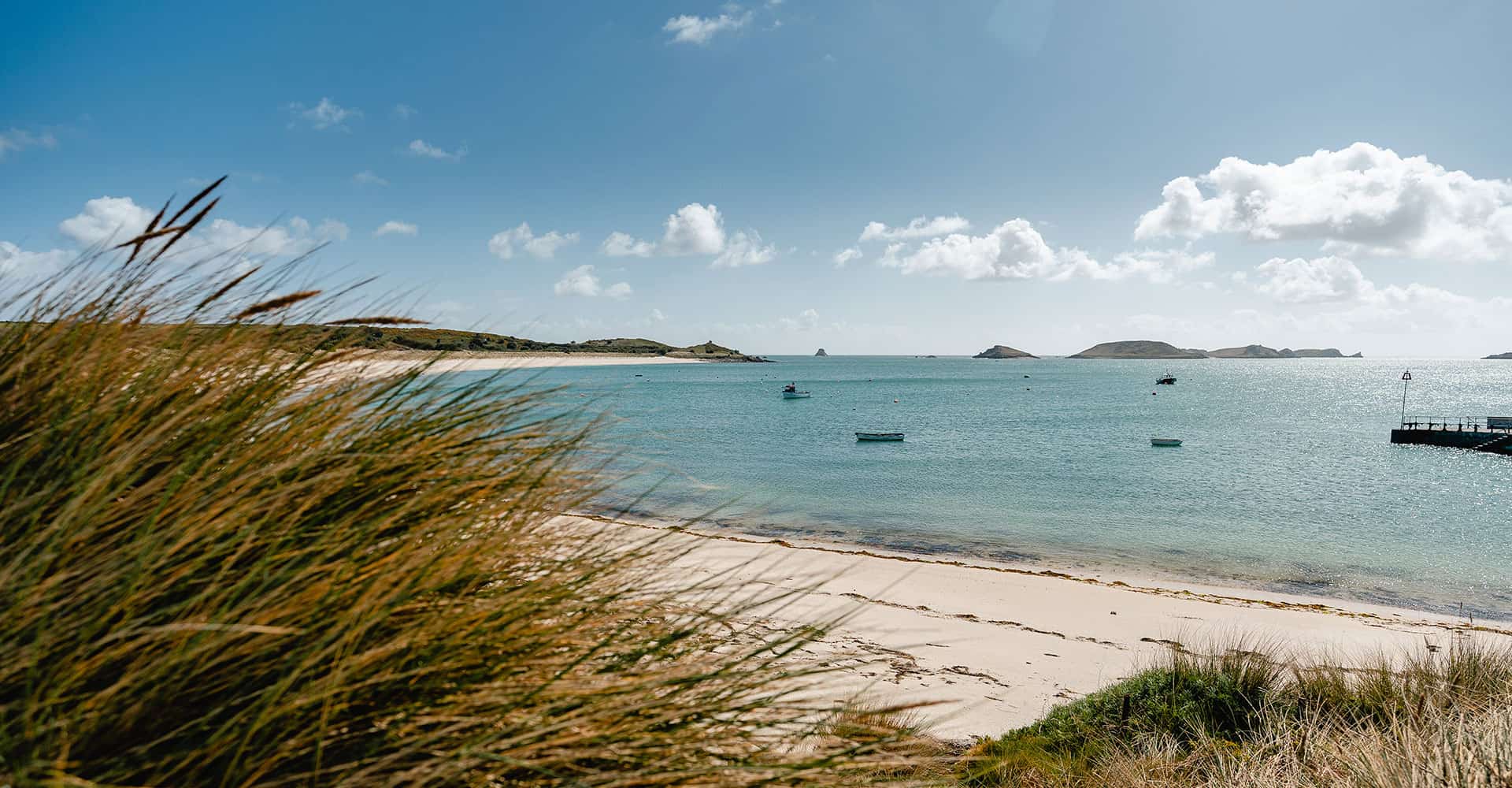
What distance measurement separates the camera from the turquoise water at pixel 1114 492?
61.7 feet

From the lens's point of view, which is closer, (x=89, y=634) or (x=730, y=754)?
(x=89, y=634)

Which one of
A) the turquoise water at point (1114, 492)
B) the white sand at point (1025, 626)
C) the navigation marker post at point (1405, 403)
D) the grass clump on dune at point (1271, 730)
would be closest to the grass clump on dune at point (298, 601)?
the turquoise water at point (1114, 492)

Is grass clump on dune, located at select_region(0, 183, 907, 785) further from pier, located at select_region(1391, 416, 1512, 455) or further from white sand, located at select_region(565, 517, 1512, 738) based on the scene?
pier, located at select_region(1391, 416, 1512, 455)

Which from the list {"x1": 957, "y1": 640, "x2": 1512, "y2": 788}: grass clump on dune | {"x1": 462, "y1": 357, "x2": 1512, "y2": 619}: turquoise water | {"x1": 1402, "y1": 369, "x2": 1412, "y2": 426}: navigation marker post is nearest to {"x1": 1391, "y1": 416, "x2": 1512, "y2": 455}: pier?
A: {"x1": 462, "y1": 357, "x2": 1512, "y2": 619}: turquoise water

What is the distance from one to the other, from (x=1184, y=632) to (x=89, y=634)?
14.1m

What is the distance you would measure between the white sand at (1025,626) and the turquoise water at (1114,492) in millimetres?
2409

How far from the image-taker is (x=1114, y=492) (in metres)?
30.6

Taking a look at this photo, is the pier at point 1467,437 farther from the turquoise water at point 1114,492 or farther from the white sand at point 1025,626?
the white sand at point 1025,626

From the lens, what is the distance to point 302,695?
1.32 m

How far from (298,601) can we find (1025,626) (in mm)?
12941

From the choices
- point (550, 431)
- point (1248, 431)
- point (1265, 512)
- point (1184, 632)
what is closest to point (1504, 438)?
point (1248, 431)

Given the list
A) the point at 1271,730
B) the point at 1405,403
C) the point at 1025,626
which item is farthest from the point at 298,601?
the point at 1405,403

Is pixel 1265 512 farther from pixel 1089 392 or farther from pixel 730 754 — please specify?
pixel 1089 392

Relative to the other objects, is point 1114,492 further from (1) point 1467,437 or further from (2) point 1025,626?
(1) point 1467,437
